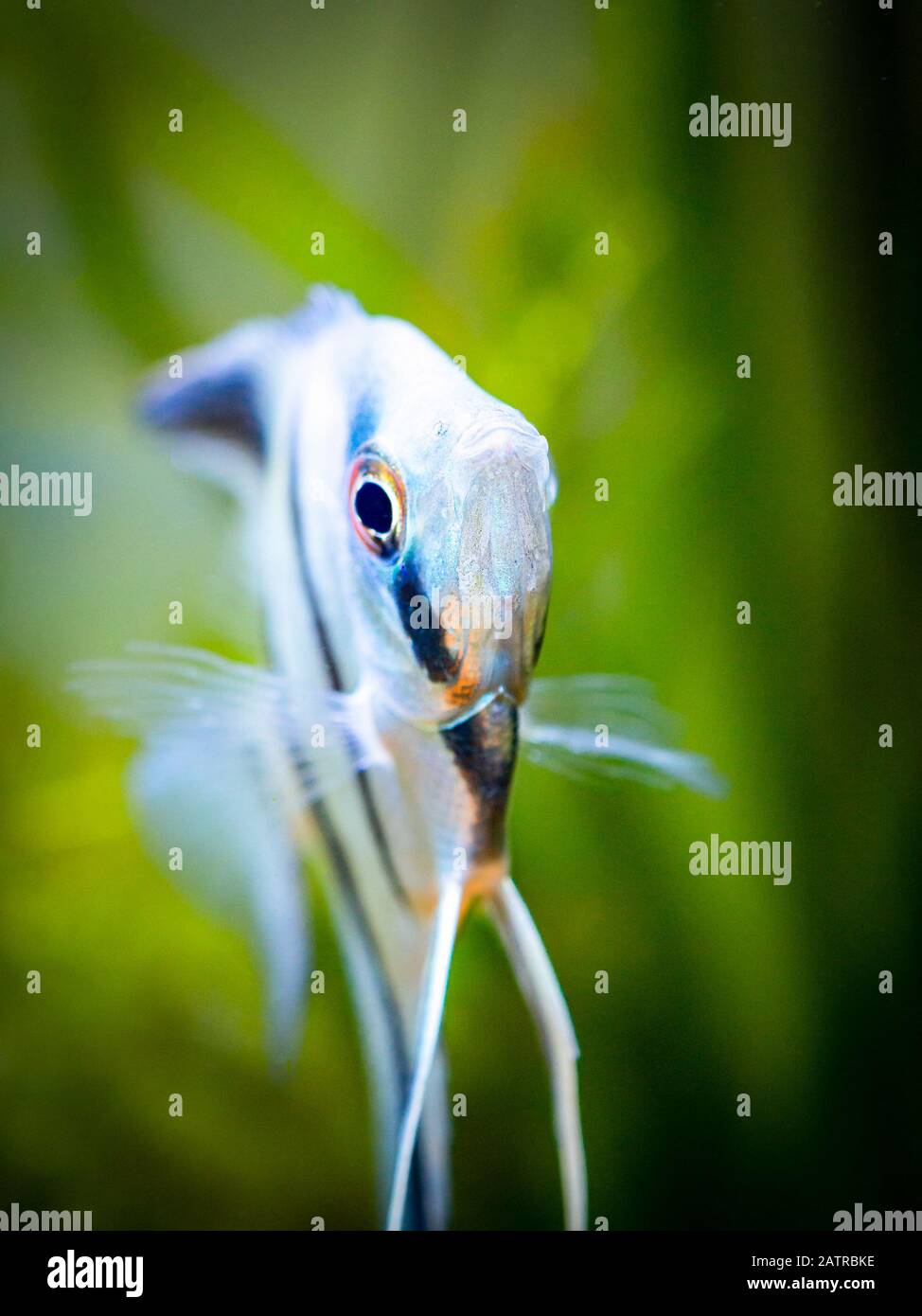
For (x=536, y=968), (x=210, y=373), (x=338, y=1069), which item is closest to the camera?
(x=536, y=968)

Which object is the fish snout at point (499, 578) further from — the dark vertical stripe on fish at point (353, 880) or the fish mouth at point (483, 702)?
the dark vertical stripe on fish at point (353, 880)

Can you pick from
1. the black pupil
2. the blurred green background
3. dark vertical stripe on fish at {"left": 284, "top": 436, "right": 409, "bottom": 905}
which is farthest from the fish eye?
the blurred green background

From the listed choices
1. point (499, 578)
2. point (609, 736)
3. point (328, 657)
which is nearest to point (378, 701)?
point (328, 657)

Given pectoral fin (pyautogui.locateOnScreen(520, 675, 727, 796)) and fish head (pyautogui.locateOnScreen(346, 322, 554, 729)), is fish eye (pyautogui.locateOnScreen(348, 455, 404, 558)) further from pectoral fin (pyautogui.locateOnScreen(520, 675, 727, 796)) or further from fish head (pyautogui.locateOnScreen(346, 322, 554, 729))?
pectoral fin (pyautogui.locateOnScreen(520, 675, 727, 796))

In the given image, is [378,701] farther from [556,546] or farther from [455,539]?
[556,546]

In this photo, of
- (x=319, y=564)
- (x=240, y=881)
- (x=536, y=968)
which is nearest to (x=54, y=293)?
(x=319, y=564)

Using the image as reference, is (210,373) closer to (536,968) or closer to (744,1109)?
(536,968)

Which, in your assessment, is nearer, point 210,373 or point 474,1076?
point 210,373

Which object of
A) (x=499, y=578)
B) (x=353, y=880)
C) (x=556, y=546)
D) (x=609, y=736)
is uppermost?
(x=556, y=546)
